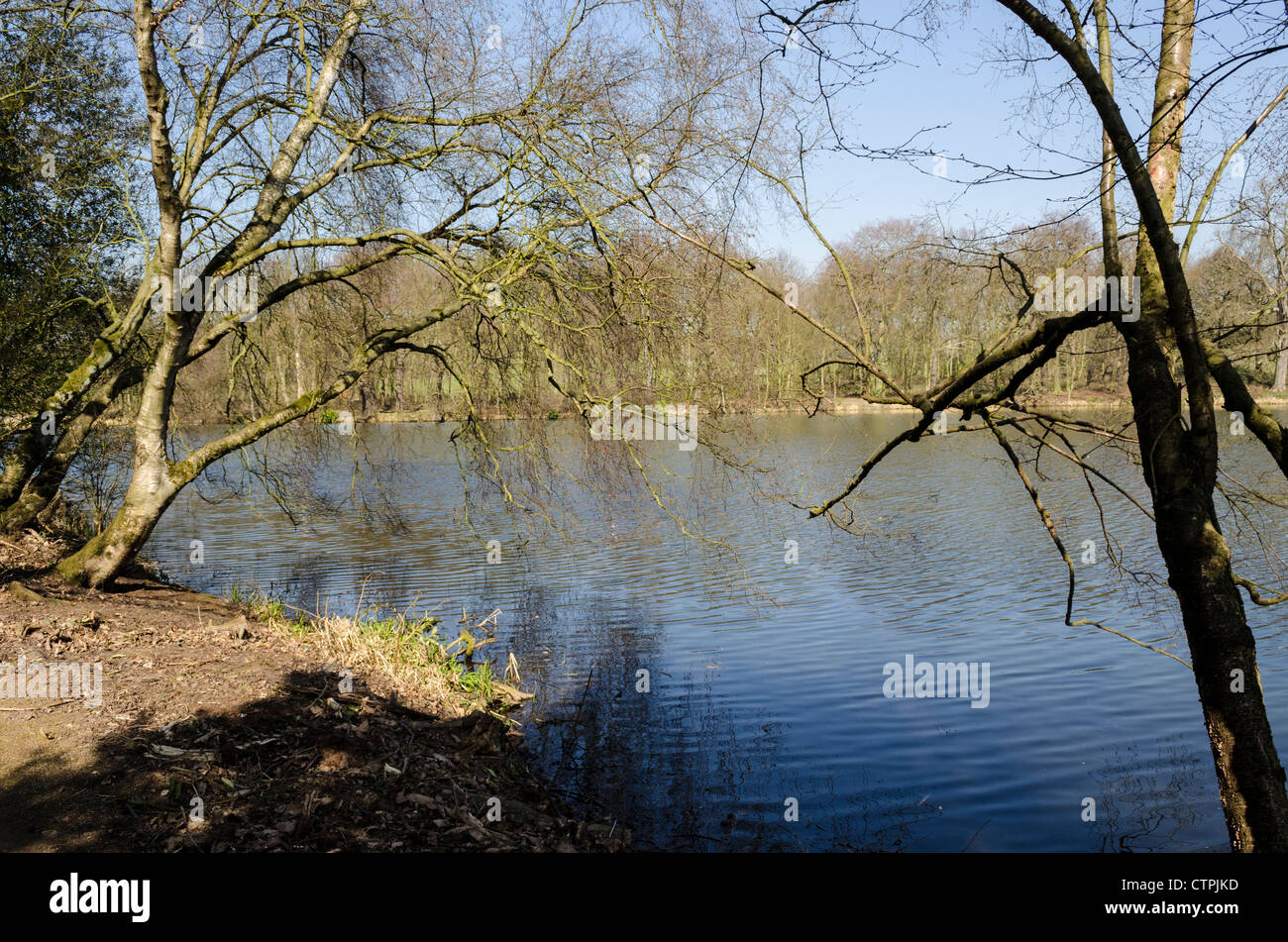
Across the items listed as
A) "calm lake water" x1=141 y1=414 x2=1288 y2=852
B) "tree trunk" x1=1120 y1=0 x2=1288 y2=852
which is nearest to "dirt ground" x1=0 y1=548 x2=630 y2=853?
"calm lake water" x1=141 y1=414 x2=1288 y2=852

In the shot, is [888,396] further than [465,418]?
No

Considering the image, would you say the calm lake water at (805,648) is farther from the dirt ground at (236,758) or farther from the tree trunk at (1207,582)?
the dirt ground at (236,758)

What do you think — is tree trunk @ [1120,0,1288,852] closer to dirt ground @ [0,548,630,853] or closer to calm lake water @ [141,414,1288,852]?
calm lake water @ [141,414,1288,852]

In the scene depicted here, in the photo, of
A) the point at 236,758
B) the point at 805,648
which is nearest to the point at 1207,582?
the point at 236,758

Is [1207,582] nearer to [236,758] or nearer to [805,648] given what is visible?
[236,758]

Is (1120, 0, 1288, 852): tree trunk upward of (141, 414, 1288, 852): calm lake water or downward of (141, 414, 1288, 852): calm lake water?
upward

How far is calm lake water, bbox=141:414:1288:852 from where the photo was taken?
6629mm

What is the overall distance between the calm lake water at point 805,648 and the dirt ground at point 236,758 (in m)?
1.08

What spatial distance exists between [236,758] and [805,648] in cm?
655

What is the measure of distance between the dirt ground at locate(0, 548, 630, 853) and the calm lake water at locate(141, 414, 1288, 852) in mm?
1075

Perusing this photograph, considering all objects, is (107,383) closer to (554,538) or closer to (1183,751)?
(554,538)
